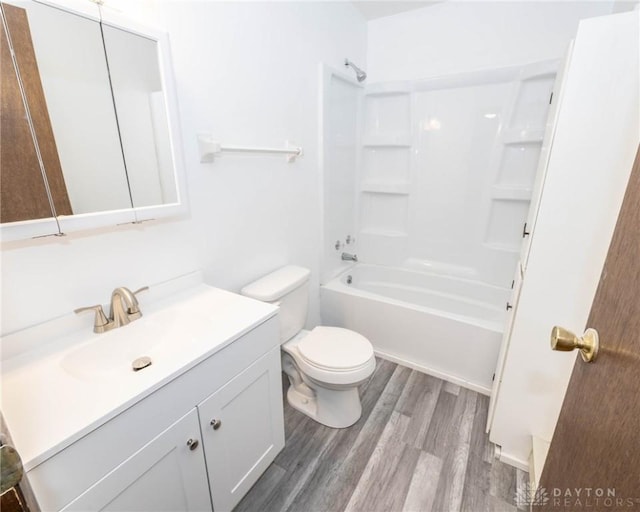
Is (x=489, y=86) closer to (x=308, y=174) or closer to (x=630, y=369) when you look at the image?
(x=308, y=174)

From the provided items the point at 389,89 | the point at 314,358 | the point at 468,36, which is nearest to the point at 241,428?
the point at 314,358

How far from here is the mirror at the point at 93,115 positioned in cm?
86

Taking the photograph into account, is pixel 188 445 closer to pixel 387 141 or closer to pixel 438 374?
pixel 438 374

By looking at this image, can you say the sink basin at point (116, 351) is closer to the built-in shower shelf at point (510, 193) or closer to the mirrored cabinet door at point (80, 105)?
the mirrored cabinet door at point (80, 105)

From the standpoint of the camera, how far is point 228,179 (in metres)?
1.48

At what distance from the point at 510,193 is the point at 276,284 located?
1.82 meters

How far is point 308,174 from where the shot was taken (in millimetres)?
2008

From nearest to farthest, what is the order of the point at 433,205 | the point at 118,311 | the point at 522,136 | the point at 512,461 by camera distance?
the point at 118,311
the point at 512,461
the point at 522,136
the point at 433,205

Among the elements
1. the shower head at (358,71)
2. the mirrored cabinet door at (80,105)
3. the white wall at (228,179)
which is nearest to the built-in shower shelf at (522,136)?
the shower head at (358,71)

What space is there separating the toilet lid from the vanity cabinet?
0.29 meters

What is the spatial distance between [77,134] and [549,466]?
1.62 m

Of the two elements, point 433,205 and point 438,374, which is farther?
point 433,205

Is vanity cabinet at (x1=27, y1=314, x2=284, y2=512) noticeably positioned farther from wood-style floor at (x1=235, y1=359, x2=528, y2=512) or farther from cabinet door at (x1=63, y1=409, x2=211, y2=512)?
wood-style floor at (x1=235, y1=359, x2=528, y2=512)

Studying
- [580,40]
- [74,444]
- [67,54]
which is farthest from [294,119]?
[74,444]
